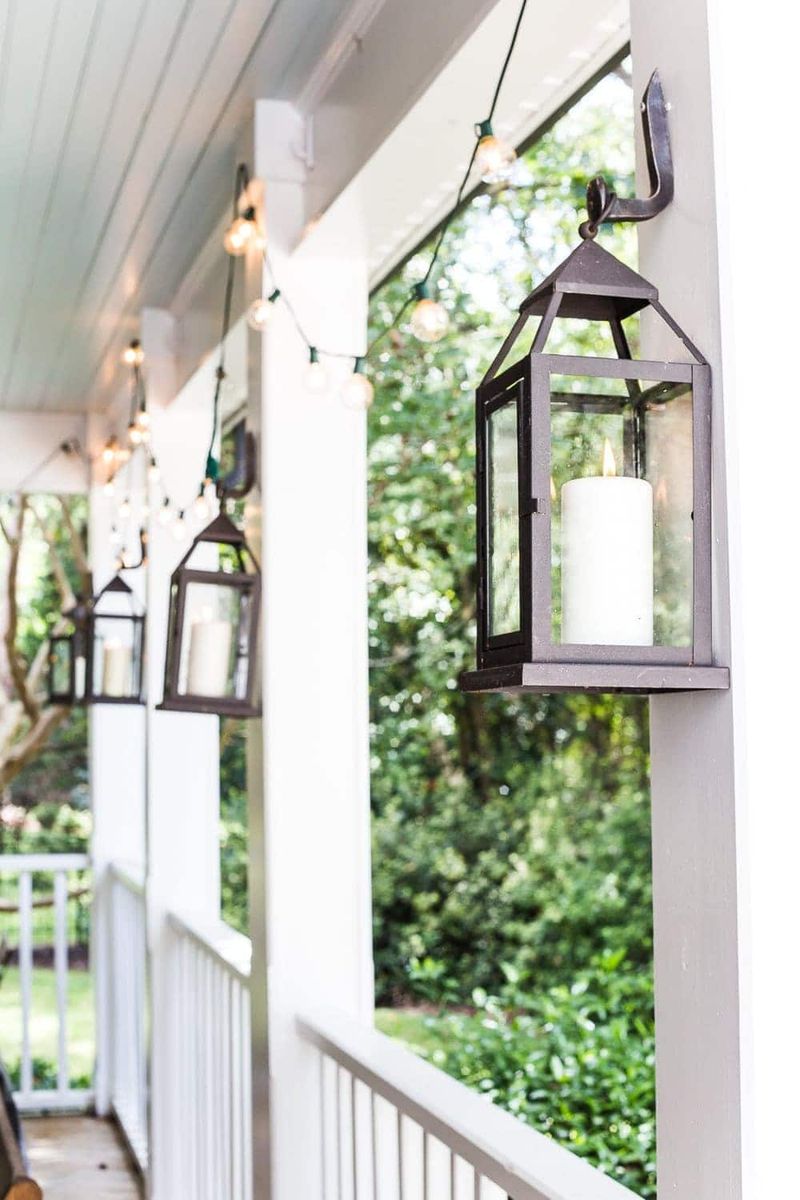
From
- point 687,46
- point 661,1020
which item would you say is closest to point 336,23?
point 687,46

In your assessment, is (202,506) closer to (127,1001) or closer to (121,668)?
(121,668)

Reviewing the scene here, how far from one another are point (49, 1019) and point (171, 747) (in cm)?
543

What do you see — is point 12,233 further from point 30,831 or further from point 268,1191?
point 30,831

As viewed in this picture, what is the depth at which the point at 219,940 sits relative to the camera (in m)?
3.57

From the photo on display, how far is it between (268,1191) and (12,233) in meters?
2.48

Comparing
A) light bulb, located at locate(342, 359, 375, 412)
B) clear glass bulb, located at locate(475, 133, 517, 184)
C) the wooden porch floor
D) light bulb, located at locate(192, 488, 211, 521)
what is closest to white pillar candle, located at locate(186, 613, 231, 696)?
light bulb, located at locate(192, 488, 211, 521)

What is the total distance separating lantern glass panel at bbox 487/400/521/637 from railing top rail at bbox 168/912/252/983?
1.96 m

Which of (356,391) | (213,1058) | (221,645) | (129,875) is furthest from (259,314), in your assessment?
(129,875)

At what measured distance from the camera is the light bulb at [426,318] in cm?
205

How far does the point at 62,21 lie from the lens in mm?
2598

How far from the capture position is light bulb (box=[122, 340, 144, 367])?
434 cm

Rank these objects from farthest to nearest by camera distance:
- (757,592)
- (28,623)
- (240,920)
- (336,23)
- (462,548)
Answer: (28,623)
(240,920)
(462,548)
(336,23)
(757,592)

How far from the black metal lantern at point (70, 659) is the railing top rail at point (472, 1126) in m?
2.65

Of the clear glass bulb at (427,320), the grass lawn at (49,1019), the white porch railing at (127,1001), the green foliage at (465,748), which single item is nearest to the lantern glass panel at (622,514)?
the clear glass bulb at (427,320)
